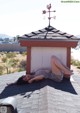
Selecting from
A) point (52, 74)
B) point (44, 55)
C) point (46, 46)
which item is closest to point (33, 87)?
point (52, 74)

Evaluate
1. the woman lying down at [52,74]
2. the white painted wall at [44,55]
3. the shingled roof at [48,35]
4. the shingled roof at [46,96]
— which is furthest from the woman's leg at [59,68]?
the shingled roof at [48,35]

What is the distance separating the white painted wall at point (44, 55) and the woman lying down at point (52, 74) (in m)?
0.26

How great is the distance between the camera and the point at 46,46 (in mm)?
9789

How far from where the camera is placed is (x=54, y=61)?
376 inches

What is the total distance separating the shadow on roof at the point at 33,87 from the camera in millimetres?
7652

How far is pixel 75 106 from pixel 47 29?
4.98m

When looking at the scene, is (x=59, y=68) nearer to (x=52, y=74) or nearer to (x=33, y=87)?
(x=52, y=74)

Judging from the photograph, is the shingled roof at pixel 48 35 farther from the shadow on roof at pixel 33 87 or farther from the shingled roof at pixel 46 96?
the shadow on roof at pixel 33 87

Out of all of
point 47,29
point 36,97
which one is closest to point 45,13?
point 47,29

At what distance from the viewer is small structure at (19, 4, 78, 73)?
9.62 m

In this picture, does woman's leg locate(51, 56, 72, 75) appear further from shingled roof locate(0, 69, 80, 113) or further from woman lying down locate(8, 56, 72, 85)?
shingled roof locate(0, 69, 80, 113)

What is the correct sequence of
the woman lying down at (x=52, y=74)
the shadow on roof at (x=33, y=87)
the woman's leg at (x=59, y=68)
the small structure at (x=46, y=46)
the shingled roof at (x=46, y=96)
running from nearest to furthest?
the shingled roof at (x=46, y=96) → the shadow on roof at (x=33, y=87) → the woman lying down at (x=52, y=74) → the woman's leg at (x=59, y=68) → the small structure at (x=46, y=46)

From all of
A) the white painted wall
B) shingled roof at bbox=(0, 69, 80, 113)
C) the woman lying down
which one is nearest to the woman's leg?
the woman lying down

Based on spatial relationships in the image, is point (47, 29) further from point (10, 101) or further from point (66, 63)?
point (10, 101)
